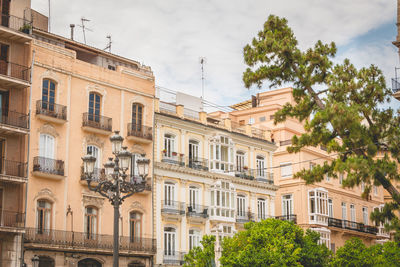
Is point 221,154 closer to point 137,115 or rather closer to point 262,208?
point 262,208

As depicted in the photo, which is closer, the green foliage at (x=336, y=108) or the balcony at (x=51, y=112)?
the green foliage at (x=336, y=108)

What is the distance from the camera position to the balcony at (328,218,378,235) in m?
45.9

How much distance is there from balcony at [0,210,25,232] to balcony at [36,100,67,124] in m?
4.74

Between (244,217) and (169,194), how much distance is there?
616 centimetres

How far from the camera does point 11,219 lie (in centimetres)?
2806

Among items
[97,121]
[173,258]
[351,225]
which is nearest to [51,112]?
[97,121]

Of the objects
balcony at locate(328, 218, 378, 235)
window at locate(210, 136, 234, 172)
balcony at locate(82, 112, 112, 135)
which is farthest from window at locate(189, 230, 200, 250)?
balcony at locate(328, 218, 378, 235)

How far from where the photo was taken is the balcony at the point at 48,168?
29375 millimetres

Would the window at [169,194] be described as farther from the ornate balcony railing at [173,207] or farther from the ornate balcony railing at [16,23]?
the ornate balcony railing at [16,23]

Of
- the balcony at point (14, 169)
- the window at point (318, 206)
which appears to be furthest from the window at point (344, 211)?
the balcony at point (14, 169)

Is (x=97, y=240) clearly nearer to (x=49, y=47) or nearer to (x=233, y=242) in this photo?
(x=233, y=242)

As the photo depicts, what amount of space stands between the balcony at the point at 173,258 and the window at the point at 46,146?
855 centimetres

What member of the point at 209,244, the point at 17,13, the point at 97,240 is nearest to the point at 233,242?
the point at 209,244

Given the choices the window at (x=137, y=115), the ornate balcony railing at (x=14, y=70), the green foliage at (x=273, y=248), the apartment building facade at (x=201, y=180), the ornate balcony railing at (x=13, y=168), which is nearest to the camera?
the green foliage at (x=273, y=248)
